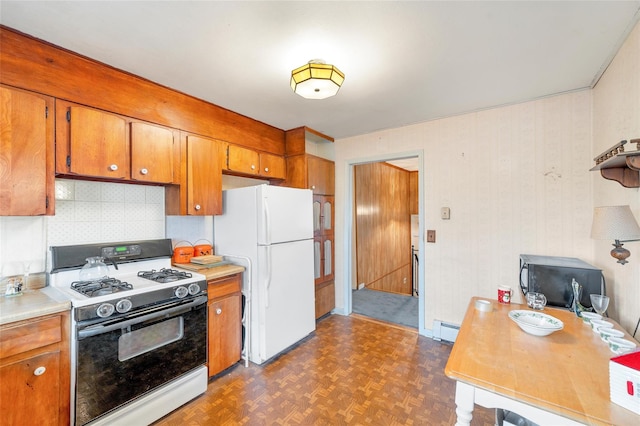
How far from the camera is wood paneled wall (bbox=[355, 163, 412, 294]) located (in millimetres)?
4707

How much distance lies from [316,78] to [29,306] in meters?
2.08

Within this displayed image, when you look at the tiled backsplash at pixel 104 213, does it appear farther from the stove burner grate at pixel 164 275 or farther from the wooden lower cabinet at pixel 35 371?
the wooden lower cabinet at pixel 35 371

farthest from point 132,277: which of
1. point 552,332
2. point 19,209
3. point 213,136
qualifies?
point 552,332

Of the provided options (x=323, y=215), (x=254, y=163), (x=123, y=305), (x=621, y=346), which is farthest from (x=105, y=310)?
(x=621, y=346)

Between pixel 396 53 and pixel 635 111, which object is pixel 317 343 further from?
pixel 635 111

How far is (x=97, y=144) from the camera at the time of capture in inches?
73.7

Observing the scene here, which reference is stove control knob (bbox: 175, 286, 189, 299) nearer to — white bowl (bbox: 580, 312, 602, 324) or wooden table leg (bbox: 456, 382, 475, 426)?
wooden table leg (bbox: 456, 382, 475, 426)

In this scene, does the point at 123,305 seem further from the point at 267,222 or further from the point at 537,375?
the point at 537,375

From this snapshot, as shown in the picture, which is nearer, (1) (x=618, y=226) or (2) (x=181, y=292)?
(1) (x=618, y=226)

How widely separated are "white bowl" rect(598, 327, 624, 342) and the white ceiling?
5.33 feet

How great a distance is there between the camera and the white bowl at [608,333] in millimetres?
1275

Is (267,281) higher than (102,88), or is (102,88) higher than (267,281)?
(102,88)

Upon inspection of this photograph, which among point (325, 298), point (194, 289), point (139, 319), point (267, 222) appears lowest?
point (325, 298)

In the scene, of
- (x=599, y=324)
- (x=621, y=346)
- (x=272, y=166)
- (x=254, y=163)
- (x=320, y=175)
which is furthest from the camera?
(x=320, y=175)
